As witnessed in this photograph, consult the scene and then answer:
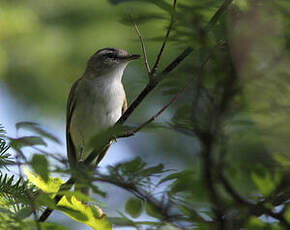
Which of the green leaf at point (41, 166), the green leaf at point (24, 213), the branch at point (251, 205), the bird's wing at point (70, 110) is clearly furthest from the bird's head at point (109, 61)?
the branch at point (251, 205)

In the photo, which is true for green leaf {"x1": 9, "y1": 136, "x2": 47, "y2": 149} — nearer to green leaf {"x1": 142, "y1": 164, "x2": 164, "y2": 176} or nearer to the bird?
green leaf {"x1": 142, "y1": 164, "x2": 164, "y2": 176}

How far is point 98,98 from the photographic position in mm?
4535

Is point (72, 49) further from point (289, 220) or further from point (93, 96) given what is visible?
point (289, 220)

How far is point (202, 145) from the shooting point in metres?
0.86

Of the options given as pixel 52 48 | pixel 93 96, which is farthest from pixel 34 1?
pixel 93 96

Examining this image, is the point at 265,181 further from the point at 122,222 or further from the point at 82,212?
the point at 82,212

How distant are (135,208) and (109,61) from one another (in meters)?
3.57

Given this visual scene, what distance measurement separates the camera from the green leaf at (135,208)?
4.83 ft

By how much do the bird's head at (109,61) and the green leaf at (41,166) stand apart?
3.36m

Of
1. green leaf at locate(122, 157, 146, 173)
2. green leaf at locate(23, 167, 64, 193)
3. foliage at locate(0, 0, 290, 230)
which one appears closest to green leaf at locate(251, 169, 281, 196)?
foliage at locate(0, 0, 290, 230)

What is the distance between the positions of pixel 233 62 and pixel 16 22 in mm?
4830

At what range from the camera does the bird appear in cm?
454

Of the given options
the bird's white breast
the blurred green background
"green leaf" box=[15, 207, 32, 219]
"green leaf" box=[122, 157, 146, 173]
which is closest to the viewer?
"green leaf" box=[122, 157, 146, 173]

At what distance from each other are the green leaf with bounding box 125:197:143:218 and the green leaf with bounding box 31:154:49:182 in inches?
12.6
